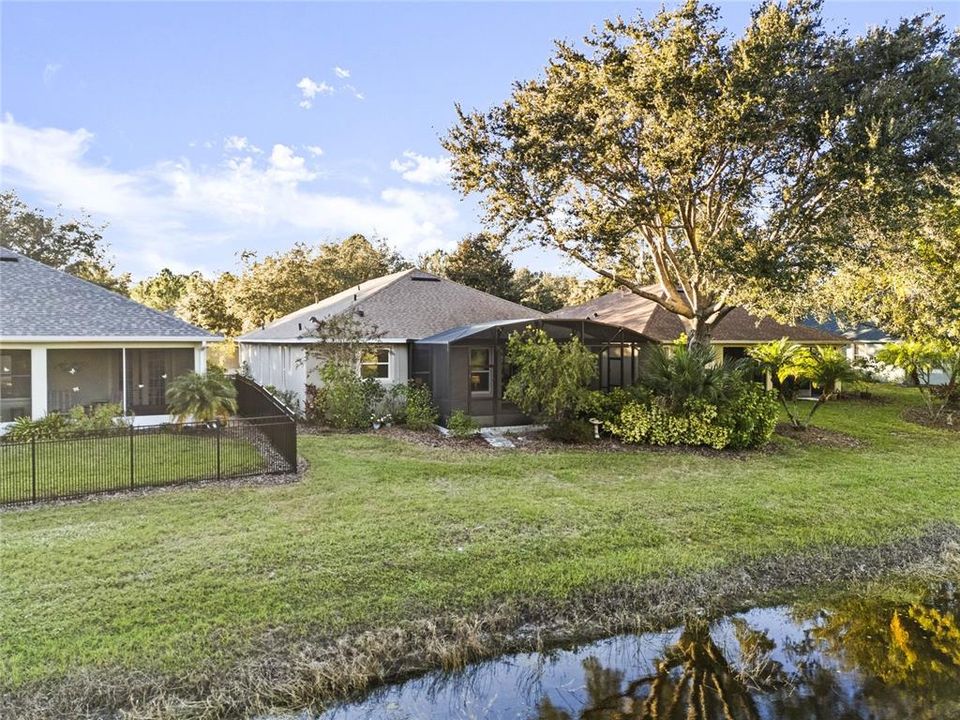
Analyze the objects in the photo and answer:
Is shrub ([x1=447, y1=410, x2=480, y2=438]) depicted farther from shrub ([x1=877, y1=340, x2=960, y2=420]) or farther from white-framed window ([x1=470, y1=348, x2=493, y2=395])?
shrub ([x1=877, y1=340, x2=960, y2=420])

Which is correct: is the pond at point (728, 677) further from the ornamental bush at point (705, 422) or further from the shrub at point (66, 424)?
the shrub at point (66, 424)

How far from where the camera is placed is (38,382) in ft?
46.6

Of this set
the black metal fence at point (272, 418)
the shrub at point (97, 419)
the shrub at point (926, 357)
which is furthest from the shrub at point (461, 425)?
the shrub at point (926, 357)

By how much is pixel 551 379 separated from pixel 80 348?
39.4ft

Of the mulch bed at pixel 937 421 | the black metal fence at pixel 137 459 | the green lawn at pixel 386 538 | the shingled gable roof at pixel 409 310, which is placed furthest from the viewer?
the shingled gable roof at pixel 409 310

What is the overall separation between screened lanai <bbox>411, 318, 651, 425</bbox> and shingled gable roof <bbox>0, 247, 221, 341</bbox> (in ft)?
21.7

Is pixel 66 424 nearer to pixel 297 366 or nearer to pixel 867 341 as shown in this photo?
pixel 297 366

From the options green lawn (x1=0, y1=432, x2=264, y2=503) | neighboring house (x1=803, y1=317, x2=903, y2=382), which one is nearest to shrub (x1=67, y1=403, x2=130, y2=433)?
green lawn (x1=0, y1=432, x2=264, y2=503)

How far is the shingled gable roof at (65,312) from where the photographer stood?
1415 centimetres

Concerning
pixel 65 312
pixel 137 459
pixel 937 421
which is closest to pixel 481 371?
pixel 137 459

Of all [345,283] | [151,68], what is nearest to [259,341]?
[151,68]

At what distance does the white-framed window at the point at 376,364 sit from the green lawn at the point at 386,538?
18.0 ft

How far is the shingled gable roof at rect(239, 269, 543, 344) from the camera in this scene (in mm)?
18609

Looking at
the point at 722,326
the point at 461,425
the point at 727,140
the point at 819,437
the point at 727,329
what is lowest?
the point at 819,437
